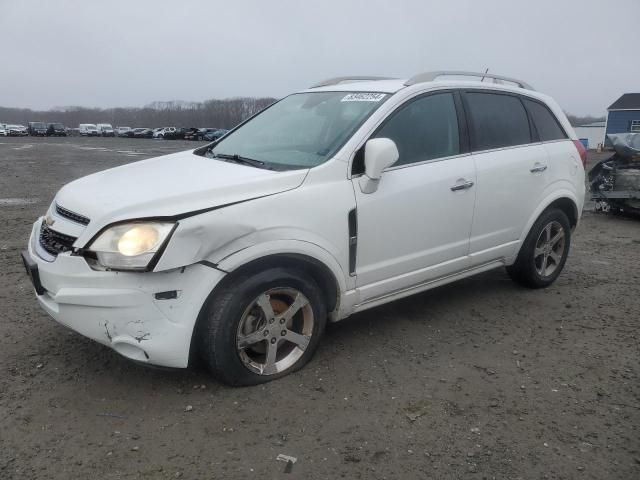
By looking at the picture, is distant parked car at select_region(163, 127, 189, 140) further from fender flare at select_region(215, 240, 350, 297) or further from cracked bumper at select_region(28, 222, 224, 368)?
cracked bumper at select_region(28, 222, 224, 368)

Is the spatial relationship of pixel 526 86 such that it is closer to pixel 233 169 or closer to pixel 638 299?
pixel 638 299

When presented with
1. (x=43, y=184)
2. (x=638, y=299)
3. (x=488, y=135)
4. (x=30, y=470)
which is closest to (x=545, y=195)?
(x=488, y=135)

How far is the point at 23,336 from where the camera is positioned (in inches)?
145

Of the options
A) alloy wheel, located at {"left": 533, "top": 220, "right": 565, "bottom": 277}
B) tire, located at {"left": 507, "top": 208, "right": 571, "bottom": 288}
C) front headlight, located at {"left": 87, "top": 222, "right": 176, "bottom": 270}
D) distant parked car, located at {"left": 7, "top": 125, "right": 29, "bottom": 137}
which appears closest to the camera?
front headlight, located at {"left": 87, "top": 222, "right": 176, "bottom": 270}

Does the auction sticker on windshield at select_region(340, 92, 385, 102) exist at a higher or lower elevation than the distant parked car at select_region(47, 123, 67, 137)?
lower

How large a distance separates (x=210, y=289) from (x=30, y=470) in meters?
1.14

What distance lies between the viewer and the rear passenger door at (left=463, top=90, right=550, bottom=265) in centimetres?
399

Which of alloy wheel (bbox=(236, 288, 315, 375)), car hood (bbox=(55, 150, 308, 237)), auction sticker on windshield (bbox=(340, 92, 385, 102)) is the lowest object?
alloy wheel (bbox=(236, 288, 315, 375))

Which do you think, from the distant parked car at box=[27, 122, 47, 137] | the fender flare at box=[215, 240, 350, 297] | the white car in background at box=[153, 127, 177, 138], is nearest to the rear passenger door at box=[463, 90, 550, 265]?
the fender flare at box=[215, 240, 350, 297]

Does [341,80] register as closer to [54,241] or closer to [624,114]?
[54,241]

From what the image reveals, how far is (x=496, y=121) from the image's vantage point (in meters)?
4.21

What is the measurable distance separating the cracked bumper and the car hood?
0.28m

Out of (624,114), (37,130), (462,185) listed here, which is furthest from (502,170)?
(37,130)

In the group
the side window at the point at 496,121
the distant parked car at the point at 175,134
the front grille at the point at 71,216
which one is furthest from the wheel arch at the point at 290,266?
the distant parked car at the point at 175,134
